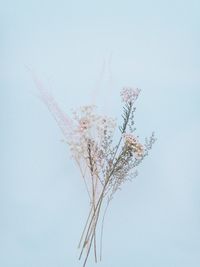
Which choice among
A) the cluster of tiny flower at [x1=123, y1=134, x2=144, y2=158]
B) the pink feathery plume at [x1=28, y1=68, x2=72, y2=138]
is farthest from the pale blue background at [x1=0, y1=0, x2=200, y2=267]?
the cluster of tiny flower at [x1=123, y1=134, x2=144, y2=158]

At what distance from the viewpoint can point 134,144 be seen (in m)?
2.18

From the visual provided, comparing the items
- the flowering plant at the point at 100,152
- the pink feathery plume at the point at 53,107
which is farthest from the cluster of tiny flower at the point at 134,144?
the pink feathery plume at the point at 53,107

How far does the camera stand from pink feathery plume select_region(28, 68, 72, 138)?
2.30m

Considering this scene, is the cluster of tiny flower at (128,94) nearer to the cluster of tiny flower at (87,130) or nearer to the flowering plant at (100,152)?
the flowering plant at (100,152)

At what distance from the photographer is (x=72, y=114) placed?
2.30m

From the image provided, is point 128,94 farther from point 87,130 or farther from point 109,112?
point 87,130

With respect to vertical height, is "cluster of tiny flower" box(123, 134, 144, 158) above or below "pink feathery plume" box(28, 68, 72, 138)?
below

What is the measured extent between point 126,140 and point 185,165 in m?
0.38

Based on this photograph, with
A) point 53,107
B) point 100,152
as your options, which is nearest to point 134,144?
point 100,152

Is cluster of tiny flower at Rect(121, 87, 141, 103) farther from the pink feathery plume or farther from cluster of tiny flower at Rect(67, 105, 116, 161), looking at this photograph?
the pink feathery plume

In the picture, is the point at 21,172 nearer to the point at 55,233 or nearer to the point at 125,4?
the point at 55,233

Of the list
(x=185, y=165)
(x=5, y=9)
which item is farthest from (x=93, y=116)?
(x=5, y=9)

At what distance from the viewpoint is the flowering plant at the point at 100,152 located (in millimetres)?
2197

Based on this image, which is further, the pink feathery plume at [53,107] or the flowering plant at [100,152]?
the pink feathery plume at [53,107]
